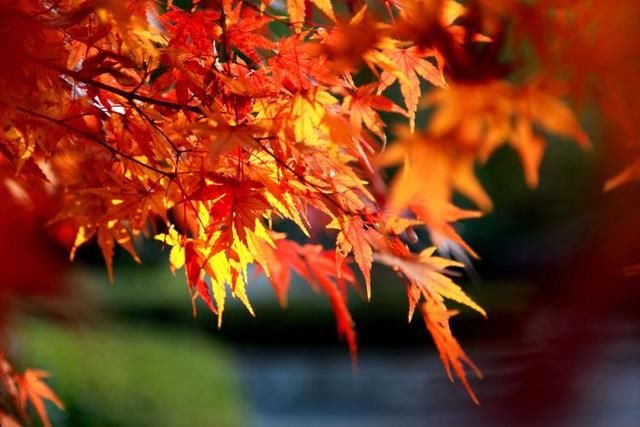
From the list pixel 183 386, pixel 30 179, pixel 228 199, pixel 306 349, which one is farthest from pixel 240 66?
pixel 306 349

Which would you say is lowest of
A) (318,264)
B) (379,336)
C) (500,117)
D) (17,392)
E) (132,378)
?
(379,336)

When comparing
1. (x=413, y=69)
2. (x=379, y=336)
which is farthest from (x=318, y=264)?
(x=379, y=336)

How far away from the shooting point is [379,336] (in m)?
5.95

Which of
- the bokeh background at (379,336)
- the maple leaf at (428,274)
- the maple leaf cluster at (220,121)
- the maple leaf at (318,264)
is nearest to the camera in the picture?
the bokeh background at (379,336)

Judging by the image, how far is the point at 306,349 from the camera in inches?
238

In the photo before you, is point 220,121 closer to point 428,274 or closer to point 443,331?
point 428,274

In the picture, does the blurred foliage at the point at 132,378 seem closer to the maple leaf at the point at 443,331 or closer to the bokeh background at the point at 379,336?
the bokeh background at the point at 379,336

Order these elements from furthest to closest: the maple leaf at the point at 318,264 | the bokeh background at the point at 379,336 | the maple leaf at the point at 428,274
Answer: the maple leaf at the point at 318,264 < the maple leaf at the point at 428,274 < the bokeh background at the point at 379,336

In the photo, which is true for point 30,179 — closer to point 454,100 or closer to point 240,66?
point 240,66

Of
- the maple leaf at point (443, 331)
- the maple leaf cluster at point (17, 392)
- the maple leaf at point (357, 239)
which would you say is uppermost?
the maple leaf at point (357, 239)

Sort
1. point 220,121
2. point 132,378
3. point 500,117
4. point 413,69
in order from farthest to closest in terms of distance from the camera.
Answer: point 132,378
point 413,69
point 220,121
point 500,117

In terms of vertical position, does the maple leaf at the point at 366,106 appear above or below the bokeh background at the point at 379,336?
above

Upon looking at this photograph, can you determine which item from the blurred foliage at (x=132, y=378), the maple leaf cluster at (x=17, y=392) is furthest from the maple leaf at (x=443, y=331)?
the blurred foliage at (x=132, y=378)

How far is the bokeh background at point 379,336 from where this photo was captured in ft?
2.02
